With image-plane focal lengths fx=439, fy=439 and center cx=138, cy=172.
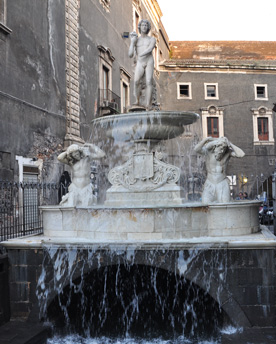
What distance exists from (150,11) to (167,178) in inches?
1116

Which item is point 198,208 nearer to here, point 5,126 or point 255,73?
point 5,126

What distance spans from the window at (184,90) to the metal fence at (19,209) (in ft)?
77.8

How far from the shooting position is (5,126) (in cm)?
1240

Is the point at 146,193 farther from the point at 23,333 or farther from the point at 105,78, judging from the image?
the point at 105,78

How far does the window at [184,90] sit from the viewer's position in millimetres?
36241

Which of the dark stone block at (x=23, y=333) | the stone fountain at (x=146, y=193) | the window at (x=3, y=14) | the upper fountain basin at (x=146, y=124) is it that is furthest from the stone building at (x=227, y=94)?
the dark stone block at (x=23, y=333)

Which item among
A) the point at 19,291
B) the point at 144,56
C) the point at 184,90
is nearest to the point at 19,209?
the point at 144,56

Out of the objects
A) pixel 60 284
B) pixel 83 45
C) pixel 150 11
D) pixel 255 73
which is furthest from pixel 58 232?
pixel 255 73

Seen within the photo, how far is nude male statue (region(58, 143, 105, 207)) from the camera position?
732cm

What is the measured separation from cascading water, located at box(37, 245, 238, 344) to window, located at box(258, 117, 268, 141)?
3010 cm

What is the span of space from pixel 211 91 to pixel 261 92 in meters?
4.20

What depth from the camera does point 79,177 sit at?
745 cm

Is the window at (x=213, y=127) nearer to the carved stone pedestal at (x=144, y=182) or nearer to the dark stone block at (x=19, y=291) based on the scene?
the carved stone pedestal at (x=144, y=182)

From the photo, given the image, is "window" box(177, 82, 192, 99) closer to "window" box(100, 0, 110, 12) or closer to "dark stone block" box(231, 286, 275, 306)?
"window" box(100, 0, 110, 12)
